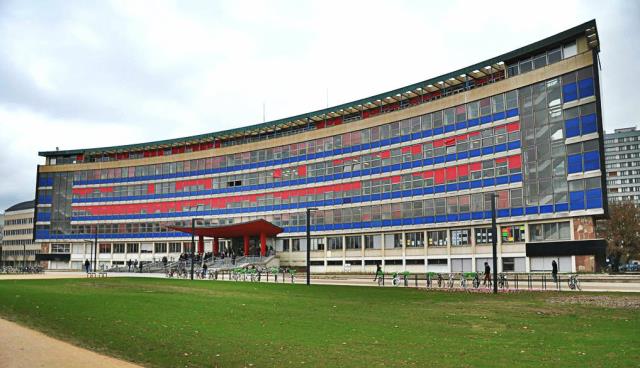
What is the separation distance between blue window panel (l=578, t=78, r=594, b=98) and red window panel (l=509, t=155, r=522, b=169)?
869 centimetres

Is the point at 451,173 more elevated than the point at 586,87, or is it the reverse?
the point at 586,87

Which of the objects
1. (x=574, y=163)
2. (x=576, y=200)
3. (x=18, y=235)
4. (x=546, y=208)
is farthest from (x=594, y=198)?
(x=18, y=235)

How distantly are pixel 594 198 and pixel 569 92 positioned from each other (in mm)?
10404

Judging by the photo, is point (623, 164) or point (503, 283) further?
point (623, 164)

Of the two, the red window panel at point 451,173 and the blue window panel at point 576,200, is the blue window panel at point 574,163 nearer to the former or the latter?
the blue window panel at point 576,200

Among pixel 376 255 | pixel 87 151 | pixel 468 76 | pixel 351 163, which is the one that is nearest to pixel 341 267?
pixel 376 255

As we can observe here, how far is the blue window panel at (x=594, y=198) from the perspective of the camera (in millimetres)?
52969

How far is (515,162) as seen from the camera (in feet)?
195

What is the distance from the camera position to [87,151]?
10719 centimetres

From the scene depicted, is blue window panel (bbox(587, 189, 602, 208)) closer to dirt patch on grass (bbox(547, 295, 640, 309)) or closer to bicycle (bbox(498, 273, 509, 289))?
bicycle (bbox(498, 273, 509, 289))

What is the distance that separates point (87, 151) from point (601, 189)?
87889 millimetres

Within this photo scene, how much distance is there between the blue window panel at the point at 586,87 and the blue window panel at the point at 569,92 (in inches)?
18.5

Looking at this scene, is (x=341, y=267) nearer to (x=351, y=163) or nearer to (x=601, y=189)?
(x=351, y=163)

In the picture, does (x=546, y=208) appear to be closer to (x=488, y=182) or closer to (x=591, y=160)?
(x=591, y=160)
